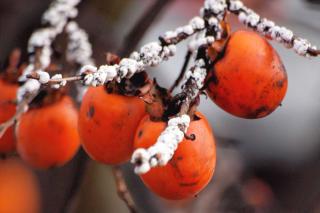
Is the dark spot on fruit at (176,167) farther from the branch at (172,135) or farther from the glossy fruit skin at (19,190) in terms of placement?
the glossy fruit skin at (19,190)

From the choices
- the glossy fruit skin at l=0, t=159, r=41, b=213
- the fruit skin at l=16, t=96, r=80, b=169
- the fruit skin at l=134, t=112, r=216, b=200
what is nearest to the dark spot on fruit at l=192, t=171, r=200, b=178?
the fruit skin at l=134, t=112, r=216, b=200

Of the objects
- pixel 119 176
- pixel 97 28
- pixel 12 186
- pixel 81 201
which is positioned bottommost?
pixel 12 186

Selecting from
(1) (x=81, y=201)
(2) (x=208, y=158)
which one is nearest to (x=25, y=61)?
(2) (x=208, y=158)

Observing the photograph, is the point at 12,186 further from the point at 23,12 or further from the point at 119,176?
the point at 119,176

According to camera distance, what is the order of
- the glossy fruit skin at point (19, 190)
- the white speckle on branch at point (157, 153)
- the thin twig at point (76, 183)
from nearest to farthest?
the white speckle on branch at point (157, 153) < the thin twig at point (76, 183) < the glossy fruit skin at point (19, 190)

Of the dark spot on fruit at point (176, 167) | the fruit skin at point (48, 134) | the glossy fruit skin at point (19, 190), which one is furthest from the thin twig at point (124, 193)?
the glossy fruit skin at point (19, 190)
